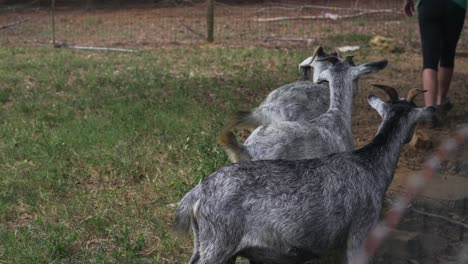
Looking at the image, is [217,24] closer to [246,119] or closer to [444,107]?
[444,107]

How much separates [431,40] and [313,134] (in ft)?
9.34

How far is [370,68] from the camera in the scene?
5375 millimetres

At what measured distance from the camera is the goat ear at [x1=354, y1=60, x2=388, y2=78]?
17.3 ft

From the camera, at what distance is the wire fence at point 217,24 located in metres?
14.2

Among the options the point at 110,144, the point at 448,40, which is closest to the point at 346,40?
the point at 448,40

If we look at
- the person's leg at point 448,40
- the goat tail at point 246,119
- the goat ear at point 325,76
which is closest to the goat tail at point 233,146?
the goat tail at point 246,119

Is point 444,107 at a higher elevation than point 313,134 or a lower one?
lower

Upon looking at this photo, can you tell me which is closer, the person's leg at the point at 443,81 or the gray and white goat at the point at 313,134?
the gray and white goat at the point at 313,134

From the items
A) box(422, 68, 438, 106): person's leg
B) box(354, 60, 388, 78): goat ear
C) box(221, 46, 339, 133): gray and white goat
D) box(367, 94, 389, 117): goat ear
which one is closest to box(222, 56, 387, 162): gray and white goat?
box(354, 60, 388, 78): goat ear

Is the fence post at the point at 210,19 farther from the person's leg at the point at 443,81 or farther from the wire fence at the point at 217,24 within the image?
the person's leg at the point at 443,81

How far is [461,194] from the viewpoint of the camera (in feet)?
19.5

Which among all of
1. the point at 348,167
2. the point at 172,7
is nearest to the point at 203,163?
the point at 348,167

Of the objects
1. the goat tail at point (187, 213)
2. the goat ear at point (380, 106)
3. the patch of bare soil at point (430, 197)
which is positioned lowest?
the patch of bare soil at point (430, 197)

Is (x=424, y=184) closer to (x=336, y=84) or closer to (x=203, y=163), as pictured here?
(x=336, y=84)
